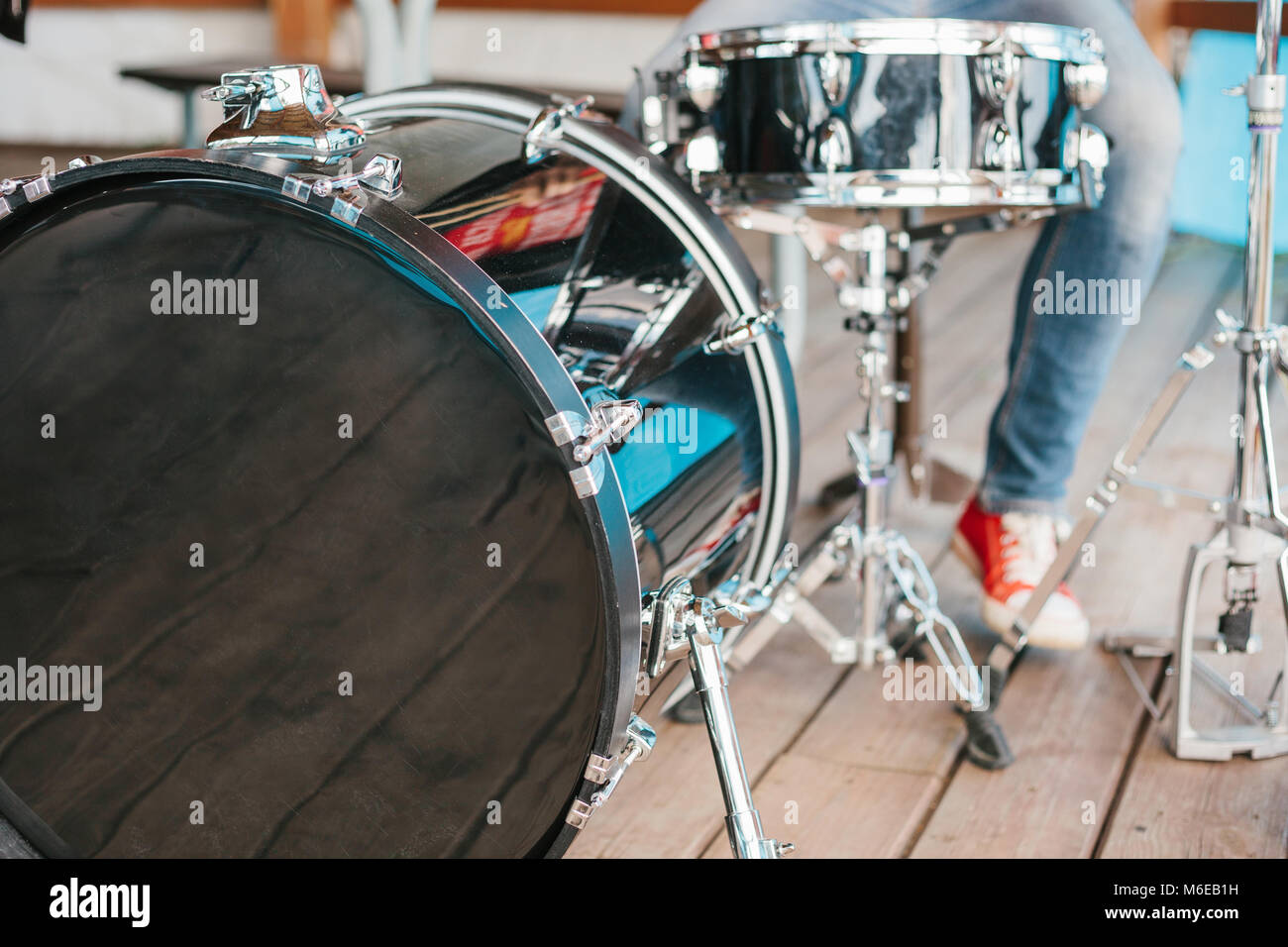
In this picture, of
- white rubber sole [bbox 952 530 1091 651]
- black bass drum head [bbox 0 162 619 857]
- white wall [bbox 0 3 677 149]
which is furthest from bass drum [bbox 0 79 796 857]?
white wall [bbox 0 3 677 149]

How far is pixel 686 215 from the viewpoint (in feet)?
3.50

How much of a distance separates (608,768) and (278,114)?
0.48m

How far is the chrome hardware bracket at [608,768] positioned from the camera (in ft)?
2.72

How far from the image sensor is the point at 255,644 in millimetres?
938

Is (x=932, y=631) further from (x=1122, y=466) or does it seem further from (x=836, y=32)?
(x=836, y=32)

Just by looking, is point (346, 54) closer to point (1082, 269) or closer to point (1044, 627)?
point (1082, 269)

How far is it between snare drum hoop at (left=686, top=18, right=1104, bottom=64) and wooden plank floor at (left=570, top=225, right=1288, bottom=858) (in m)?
0.67

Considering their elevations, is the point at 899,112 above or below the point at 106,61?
below

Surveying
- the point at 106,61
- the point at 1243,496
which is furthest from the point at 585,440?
the point at 106,61

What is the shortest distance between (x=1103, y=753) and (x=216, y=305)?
0.93 meters

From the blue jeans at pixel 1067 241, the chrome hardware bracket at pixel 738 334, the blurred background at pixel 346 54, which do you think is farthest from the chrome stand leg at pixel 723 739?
the blurred background at pixel 346 54

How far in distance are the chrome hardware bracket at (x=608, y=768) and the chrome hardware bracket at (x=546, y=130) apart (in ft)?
1.46

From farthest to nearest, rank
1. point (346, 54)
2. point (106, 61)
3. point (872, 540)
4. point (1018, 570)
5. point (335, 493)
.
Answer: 1. point (106, 61)
2. point (346, 54)
3. point (1018, 570)
4. point (872, 540)
5. point (335, 493)

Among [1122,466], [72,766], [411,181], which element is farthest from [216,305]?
[1122,466]
